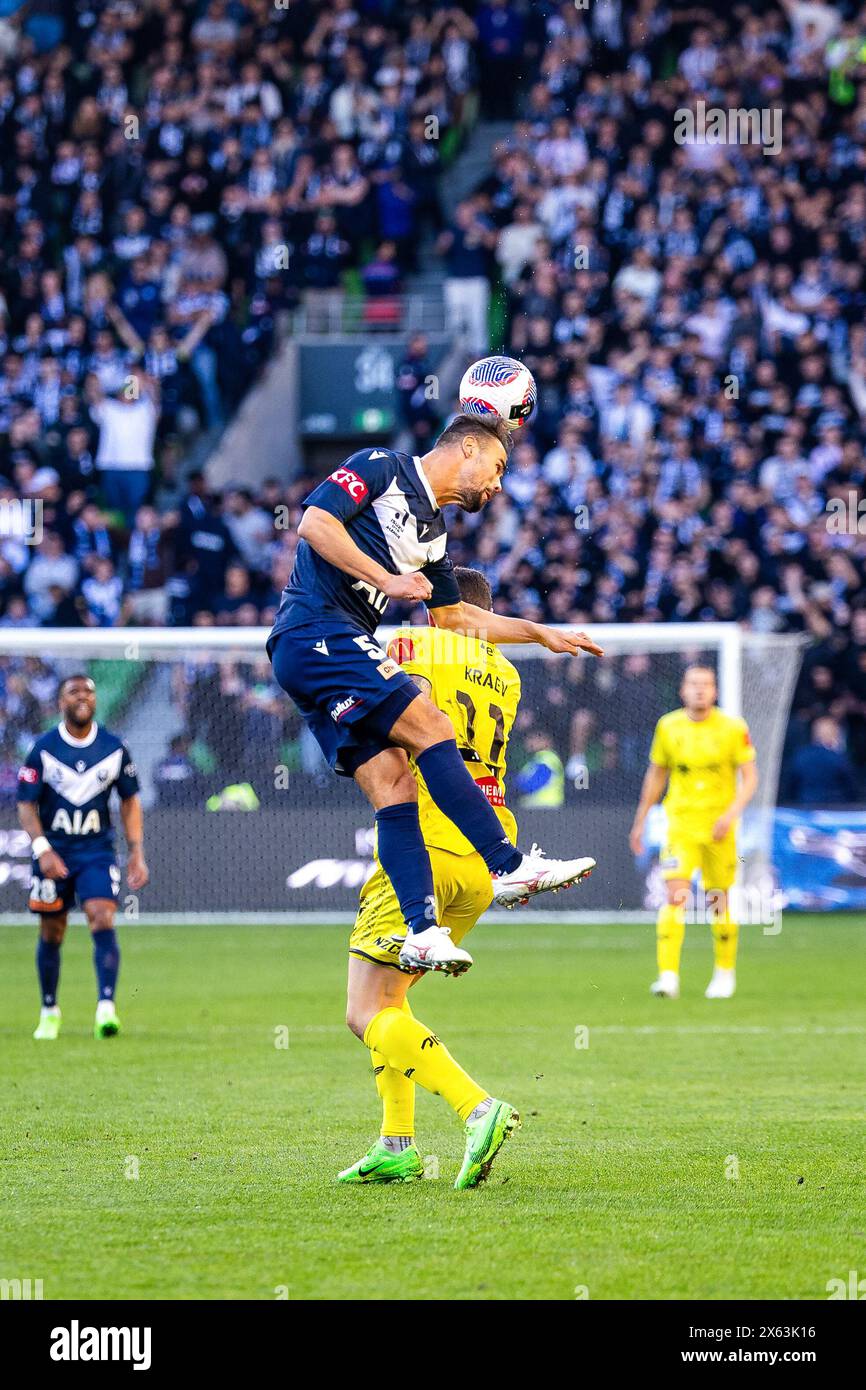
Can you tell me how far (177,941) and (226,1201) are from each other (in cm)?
1349

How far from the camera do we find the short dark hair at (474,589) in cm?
752

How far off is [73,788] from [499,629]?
575 cm

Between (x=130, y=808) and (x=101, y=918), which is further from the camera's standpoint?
(x=130, y=808)

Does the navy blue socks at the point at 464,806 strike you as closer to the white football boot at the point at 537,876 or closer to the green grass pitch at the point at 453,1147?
the white football boot at the point at 537,876

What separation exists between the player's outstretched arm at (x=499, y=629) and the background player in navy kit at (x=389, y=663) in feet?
1.21

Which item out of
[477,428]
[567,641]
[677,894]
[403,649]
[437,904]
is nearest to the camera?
[477,428]

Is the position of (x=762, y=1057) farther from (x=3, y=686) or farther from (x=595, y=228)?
(x=595, y=228)

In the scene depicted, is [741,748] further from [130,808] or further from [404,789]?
[404,789]

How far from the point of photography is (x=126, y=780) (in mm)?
12625

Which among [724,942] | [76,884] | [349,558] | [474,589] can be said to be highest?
[349,558]

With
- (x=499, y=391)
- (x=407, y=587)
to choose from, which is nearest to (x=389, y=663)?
(x=407, y=587)

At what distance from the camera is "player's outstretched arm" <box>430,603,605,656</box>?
7219 millimetres

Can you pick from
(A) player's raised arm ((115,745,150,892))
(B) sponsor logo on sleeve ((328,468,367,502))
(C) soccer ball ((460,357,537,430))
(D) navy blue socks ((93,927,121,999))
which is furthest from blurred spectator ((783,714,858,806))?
(B) sponsor logo on sleeve ((328,468,367,502))

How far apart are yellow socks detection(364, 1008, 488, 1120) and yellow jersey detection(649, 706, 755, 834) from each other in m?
8.45
